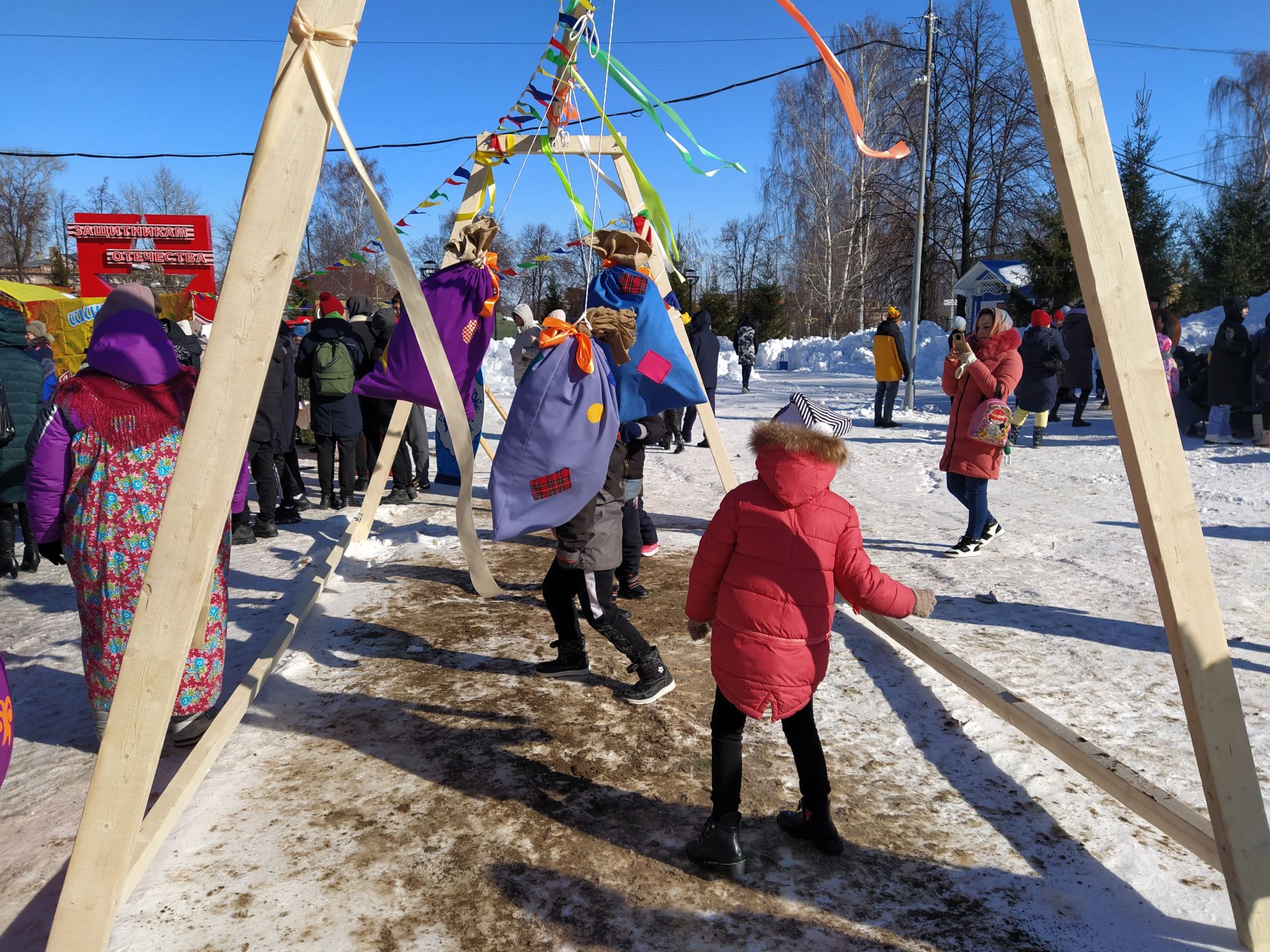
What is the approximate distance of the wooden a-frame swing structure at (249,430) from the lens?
2.01 m

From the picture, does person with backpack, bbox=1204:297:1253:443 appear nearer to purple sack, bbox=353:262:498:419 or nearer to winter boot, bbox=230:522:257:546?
purple sack, bbox=353:262:498:419

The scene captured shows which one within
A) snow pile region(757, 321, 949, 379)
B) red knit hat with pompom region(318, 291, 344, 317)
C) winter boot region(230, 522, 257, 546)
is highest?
snow pile region(757, 321, 949, 379)

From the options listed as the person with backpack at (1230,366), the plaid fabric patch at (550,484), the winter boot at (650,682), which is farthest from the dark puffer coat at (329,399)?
the person with backpack at (1230,366)

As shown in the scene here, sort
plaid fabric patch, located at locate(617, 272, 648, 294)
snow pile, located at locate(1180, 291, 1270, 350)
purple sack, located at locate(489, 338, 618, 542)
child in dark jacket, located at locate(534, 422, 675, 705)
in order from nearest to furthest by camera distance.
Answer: purple sack, located at locate(489, 338, 618, 542), child in dark jacket, located at locate(534, 422, 675, 705), plaid fabric patch, located at locate(617, 272, 648, 294), snow pile, located at locate(1180, 291, 1270, 350)

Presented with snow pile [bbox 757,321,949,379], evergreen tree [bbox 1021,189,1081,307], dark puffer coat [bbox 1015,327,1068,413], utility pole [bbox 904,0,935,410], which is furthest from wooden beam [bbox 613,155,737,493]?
evergreen tree [bbox 1021,189,1081,307]

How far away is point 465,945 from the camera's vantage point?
7.41ft

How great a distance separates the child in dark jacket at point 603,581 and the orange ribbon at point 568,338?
1.48 ft

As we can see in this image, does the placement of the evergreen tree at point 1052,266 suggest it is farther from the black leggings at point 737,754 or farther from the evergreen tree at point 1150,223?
the black leggings at point 737,754

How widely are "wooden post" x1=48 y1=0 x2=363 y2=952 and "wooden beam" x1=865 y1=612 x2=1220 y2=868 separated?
2813 millimetres

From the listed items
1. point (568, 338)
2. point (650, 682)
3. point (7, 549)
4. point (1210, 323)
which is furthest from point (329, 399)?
point (1210, 323)

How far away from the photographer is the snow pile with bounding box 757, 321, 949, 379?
21.9 metres

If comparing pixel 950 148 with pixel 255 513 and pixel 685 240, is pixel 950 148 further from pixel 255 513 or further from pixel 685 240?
pixel 255 513

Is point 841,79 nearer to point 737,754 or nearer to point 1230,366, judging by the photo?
point 737,754

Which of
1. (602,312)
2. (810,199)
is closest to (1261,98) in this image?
(810,199)
